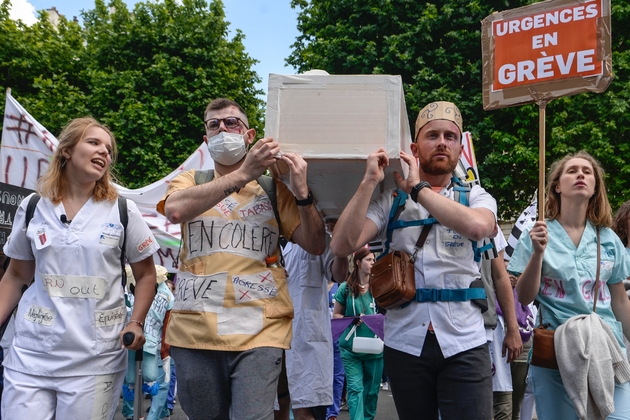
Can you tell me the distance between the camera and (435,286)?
10.5ft

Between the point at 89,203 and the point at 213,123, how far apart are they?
2.58 ft

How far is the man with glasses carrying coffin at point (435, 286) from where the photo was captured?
10.0 ft

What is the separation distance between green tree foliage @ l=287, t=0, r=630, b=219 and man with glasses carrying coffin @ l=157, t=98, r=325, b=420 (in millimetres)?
12212

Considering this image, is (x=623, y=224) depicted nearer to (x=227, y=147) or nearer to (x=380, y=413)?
(x=227, y=147)

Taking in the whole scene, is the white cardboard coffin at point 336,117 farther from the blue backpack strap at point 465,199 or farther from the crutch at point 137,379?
the crutch at point 137,379

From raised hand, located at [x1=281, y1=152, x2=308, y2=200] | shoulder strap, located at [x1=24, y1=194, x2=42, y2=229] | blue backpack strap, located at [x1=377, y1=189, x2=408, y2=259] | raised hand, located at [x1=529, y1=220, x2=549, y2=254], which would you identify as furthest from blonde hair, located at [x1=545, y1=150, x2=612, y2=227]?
shoulder strap, located at [x1=24, y1=194, x2=42, y2=229]

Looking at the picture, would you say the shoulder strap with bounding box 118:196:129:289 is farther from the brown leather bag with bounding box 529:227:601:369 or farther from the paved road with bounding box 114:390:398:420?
the paved road with bounding box 114:390:398:420

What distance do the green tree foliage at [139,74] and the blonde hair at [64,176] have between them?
16.3 m

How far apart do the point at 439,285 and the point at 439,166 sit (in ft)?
2.02

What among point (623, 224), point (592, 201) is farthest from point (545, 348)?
point (623, 224)

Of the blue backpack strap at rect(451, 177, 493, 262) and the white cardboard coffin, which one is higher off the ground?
the white cardboard coffin

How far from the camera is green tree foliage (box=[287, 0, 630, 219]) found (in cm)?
1488

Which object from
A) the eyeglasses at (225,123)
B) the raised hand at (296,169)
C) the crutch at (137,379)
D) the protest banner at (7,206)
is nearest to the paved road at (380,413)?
the protest banner at (7,206)

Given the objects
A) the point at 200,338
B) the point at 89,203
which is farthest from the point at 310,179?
the point at 89,203
